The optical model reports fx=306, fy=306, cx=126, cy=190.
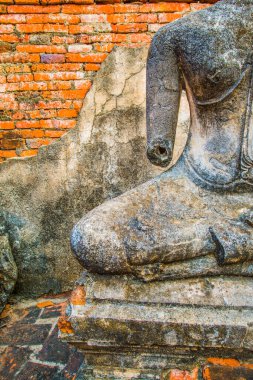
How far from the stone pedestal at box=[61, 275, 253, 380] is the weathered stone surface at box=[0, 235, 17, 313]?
1.55 metres

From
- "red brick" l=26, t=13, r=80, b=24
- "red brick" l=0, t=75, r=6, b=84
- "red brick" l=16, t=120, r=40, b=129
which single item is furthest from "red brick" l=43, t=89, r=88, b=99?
"red brick" l=26, t=13, r=80, b=24

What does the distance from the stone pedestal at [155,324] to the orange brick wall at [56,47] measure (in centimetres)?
189

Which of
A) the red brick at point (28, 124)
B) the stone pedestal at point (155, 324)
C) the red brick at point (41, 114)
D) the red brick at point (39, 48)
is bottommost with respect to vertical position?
the stone pedestal at point (155, 324)

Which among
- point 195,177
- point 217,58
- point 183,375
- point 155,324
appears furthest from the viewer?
point 195,177

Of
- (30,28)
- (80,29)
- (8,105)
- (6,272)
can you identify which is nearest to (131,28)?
(80,29)

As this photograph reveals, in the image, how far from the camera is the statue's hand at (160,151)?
1740mm

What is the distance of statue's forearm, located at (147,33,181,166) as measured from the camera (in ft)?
5.68

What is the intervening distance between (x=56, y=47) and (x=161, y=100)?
1.48m

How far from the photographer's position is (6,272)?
9.04ft

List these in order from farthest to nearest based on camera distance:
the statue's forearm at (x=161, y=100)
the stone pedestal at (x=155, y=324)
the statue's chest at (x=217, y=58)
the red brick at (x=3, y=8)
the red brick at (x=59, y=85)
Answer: the red brick at (x=59, y=85) → the red brick at (x=3, y=8) → the statue's forearm at (x=161, y=100) → the statue's chest at (x=217, y=58) → the stone pedestal at (x=155, y=324)

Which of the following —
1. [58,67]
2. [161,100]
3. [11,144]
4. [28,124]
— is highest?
[58,67]

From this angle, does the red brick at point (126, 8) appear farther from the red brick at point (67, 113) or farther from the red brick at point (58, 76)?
the red brick at point (67, 113)

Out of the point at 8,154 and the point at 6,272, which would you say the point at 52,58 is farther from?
the point at 6,272

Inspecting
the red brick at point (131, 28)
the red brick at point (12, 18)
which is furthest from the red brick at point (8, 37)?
the red brick at point (131, 28)
